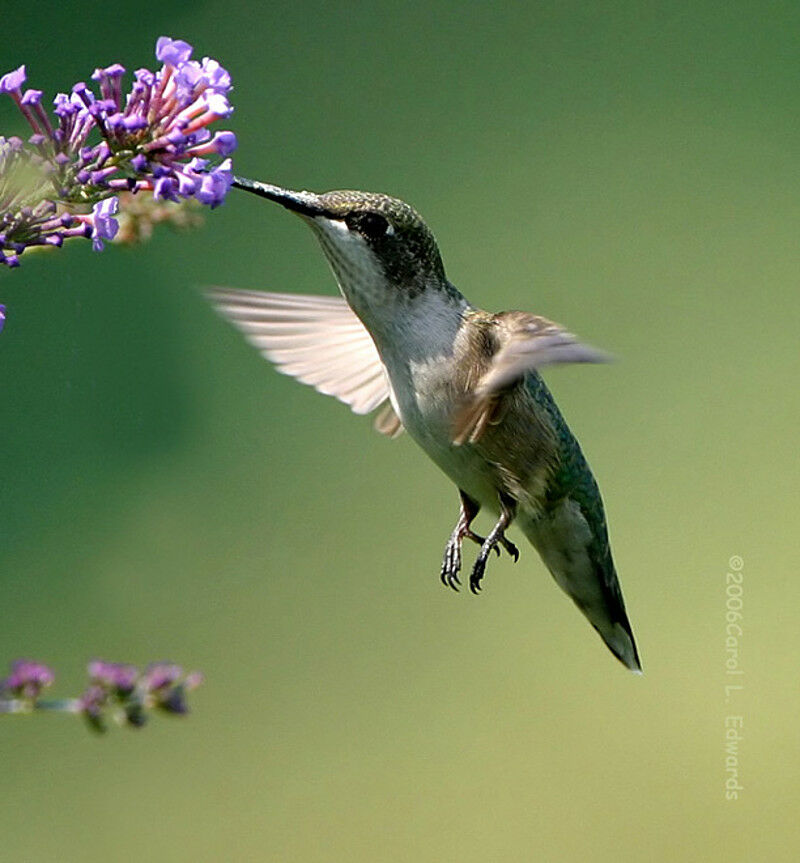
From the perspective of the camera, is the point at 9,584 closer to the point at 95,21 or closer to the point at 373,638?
the point at 373,638

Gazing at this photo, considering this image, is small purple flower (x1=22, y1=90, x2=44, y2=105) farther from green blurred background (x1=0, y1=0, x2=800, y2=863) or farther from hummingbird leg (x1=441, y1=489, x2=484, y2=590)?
green blurred background (x1=0, y1=0, x2=800, y2=863)

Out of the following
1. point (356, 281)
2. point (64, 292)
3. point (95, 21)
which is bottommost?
point (64, 292)

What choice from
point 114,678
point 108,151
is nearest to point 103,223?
point 108,151

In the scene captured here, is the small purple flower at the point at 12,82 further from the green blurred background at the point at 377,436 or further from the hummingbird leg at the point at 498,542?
the green blurred background at the point at 377,436

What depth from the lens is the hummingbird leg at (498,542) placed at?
1394 millimetres

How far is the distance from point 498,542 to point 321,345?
0.38m

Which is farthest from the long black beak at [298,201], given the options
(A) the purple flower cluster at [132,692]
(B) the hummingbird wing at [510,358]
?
(A) the purple flower cluster at [132,692]

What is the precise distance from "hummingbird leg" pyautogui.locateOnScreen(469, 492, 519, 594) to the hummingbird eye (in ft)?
1.13

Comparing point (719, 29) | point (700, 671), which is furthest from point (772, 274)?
point (700, 671)

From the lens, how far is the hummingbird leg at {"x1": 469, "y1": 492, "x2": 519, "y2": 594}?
1394 millimetres

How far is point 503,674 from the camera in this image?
2.93m

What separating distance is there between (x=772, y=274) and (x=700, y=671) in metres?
1.12

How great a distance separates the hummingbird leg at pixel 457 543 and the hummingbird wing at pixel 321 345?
0.50 feet

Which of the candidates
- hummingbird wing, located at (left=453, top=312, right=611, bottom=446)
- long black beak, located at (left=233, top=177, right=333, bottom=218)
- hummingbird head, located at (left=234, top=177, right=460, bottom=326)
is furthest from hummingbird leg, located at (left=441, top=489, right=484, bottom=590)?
long black beak, located at (left=233, top=177, right=333, bottom=218)
